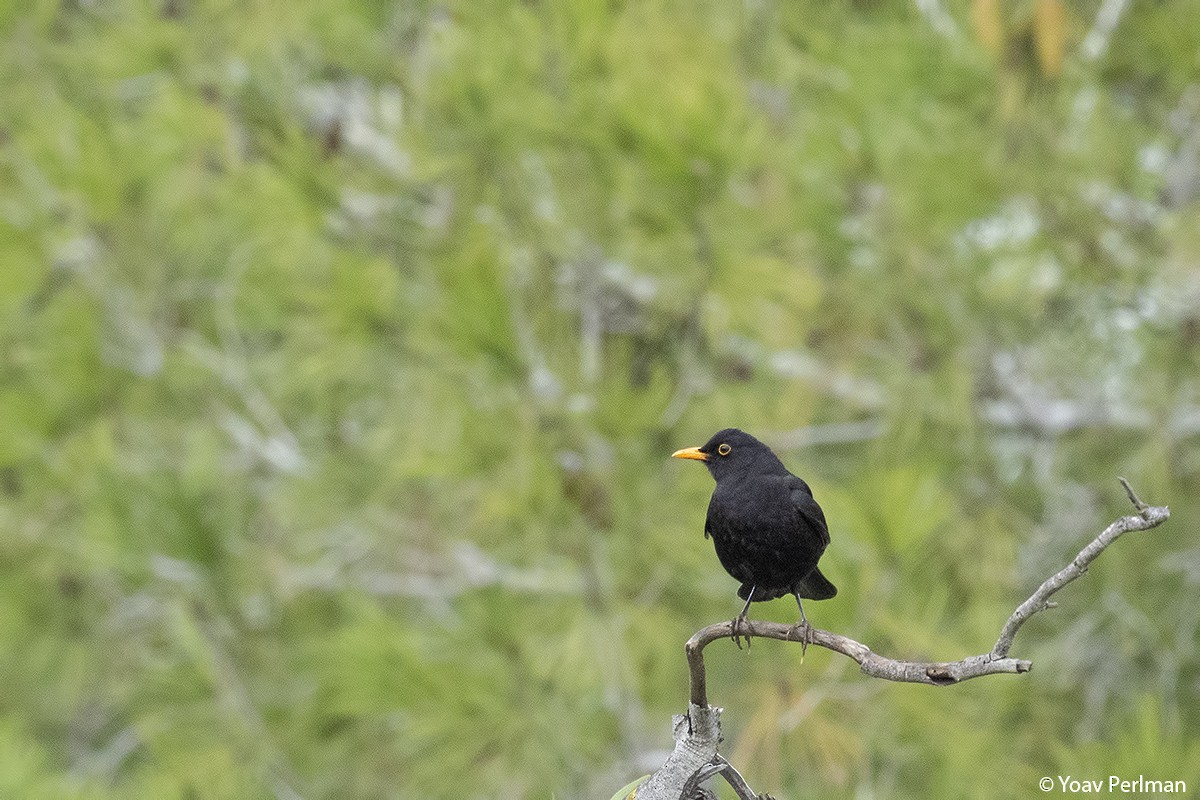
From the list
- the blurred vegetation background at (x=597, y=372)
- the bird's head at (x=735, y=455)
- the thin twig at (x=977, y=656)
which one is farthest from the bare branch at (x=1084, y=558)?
the blurred vegetation background at (x=597, y=372)

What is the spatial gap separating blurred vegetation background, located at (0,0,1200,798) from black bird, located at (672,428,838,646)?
0.94ft

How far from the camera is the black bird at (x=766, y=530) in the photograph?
3.74ft

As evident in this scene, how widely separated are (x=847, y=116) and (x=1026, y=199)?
0.39 meters

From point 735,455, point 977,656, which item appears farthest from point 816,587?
point 977,656

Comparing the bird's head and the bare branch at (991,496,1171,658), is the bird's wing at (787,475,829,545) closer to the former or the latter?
the bird's head

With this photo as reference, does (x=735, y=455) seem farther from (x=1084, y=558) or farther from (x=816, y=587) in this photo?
(x=1084, y=558)

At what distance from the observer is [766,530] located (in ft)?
3.74

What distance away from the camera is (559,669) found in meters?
2.10

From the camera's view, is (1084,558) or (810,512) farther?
(810,512)

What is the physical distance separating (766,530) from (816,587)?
242 millimetres

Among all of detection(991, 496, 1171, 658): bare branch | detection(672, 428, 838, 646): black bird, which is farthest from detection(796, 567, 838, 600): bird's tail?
detection(991, 496, 1171, 658): bare branch

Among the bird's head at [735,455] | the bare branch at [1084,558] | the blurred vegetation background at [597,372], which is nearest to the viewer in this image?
the bare branch at [1084,558]

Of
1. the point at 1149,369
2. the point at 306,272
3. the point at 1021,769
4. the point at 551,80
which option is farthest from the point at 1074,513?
the point at 306,272

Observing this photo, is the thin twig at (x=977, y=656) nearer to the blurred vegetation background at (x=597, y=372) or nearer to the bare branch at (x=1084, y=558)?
the bare branch at (x=1084, y=558)
